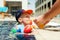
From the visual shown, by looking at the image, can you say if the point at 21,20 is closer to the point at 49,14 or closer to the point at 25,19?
the point at 25,19

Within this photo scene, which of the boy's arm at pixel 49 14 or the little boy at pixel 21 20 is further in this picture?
the boy's arm at pixel 49 14

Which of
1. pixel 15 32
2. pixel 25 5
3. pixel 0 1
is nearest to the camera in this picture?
pixel 15 32

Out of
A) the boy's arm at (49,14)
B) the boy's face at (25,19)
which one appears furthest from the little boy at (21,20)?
the boy's arm at (49,14)

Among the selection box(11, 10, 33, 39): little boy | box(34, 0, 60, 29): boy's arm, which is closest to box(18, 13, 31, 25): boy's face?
box(11, 10, 33, 39): little boy

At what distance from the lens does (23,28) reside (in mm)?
1736

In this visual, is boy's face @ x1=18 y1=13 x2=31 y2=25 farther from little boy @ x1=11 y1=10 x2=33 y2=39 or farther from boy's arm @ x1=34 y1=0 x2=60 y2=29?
boy's arm @ x1=34 y1=0 x2=60 y2=29

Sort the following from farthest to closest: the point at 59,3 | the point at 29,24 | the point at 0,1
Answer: the point at 0,1 → the point at 59,3 → the point at 29,24

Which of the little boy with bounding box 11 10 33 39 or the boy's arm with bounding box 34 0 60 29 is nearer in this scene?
the little boy with bounding box 11 10 33 39

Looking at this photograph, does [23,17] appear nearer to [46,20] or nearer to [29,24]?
[29,24]

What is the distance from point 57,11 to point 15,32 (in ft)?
2.56

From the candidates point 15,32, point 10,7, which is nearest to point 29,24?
point 15,32

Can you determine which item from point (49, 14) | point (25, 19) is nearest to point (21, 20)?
point (25, 19)

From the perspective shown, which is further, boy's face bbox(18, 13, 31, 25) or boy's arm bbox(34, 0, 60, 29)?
boy's arm bbox(34, 0, 60, 29)

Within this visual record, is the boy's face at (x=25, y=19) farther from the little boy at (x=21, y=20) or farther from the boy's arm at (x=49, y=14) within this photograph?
the boy's arm at (x=49, y=14)
